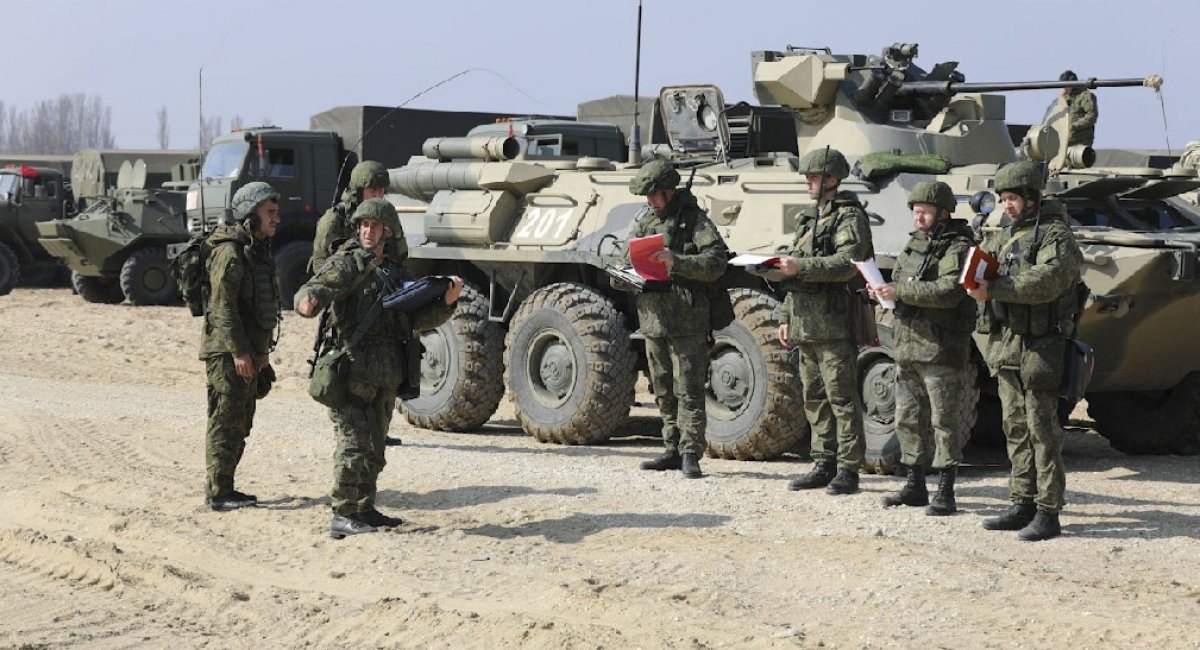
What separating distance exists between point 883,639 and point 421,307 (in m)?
2.74

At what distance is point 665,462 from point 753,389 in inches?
31.4

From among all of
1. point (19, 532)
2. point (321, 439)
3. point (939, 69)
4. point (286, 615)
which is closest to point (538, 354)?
point (321, 439)

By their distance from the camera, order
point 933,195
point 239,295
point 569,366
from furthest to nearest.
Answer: point 569,366
point 239,295
point 933,195

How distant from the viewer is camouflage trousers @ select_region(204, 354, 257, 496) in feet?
27.0

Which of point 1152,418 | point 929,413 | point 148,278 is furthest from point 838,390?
point 148,278

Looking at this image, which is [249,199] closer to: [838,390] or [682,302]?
[682,302]

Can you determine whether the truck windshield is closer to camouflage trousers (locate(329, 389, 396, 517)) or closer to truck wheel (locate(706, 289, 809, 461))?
truck wheel (locate(706, 289, 809, 461))

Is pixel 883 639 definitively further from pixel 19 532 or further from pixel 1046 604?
pixel 19 532

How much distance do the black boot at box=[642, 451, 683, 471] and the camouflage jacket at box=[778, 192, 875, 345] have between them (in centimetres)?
118

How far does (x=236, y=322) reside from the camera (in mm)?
8023

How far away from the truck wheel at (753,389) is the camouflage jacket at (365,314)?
2662 mm

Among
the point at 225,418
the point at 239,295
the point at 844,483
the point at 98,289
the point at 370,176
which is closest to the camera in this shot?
the point at 239,295

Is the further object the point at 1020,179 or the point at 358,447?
the point at 358,447

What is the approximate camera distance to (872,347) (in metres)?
Result: 9.48
